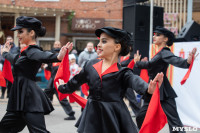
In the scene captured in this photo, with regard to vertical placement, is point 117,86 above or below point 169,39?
below

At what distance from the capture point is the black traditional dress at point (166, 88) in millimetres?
5012

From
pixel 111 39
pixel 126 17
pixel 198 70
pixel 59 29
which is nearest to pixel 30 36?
pixel 111 39

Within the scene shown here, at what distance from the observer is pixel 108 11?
20.4 m

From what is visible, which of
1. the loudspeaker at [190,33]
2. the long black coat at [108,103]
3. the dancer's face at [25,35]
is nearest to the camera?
the long black coat at [108,103]

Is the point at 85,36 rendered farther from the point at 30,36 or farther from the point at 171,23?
the point at 30,36

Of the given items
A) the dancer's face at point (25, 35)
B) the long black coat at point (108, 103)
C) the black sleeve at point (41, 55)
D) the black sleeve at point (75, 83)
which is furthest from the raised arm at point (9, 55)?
the long black coat at point (108, 103)

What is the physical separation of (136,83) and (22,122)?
176 cm

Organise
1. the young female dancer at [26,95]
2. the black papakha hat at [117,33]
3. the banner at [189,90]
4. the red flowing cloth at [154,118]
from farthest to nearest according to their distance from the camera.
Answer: the banner at [189,90] → the young female dancer at [26,95] → the black papakha hat at [117,33] → the red flowing cloth at [154,118]

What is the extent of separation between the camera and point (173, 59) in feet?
16.8

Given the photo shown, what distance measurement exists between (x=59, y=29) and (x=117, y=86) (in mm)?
16115

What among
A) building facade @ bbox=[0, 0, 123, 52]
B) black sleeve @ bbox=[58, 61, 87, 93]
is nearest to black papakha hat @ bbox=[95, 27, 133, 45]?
black sleeve @ bbox=[58, 61, 87, 93]

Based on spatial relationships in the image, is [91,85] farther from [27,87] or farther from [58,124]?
[58,124]

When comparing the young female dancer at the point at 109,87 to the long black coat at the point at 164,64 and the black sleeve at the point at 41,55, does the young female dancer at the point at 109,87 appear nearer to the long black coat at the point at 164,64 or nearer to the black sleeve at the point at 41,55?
the black sleeve at the point at 41,55

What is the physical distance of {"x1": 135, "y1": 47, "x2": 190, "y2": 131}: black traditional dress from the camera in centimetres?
501
